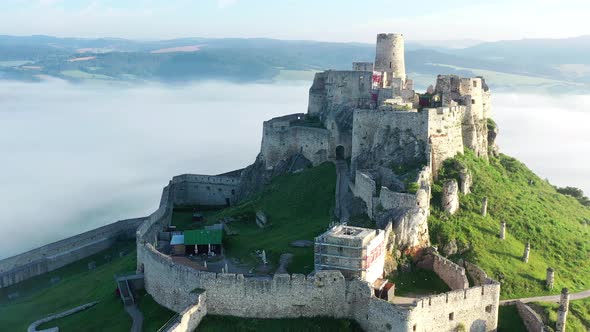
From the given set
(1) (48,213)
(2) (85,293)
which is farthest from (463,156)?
(1) (48,213)

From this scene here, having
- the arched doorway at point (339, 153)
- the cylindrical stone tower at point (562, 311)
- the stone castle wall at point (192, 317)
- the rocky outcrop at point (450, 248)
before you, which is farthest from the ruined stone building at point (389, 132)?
the stone castle wall at point (192, 317)

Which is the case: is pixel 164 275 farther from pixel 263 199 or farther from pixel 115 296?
pixel 263 199

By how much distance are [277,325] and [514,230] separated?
746 inches

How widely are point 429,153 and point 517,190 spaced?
9.32 metres

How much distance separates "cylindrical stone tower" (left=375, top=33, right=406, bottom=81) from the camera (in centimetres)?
6172

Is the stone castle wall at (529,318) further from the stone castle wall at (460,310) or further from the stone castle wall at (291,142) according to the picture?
the stone castle wall at (291,142)

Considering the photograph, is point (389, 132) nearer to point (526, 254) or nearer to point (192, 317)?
point (526, 254)

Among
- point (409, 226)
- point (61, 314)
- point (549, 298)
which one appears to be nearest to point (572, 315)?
point (549, 298)

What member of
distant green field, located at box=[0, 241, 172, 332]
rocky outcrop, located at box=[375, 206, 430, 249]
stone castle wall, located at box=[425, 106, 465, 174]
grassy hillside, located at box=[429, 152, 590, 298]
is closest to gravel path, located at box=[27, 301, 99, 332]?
distant green field, located at box=[0, 241, 172, 332]

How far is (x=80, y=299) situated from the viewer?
153 ft

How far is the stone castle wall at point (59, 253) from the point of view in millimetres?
57241

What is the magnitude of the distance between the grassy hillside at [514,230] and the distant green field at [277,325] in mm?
9736

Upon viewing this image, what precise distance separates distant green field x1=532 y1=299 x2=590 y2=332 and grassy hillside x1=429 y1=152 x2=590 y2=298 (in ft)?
4.74

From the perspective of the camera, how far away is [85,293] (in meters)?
47.7
